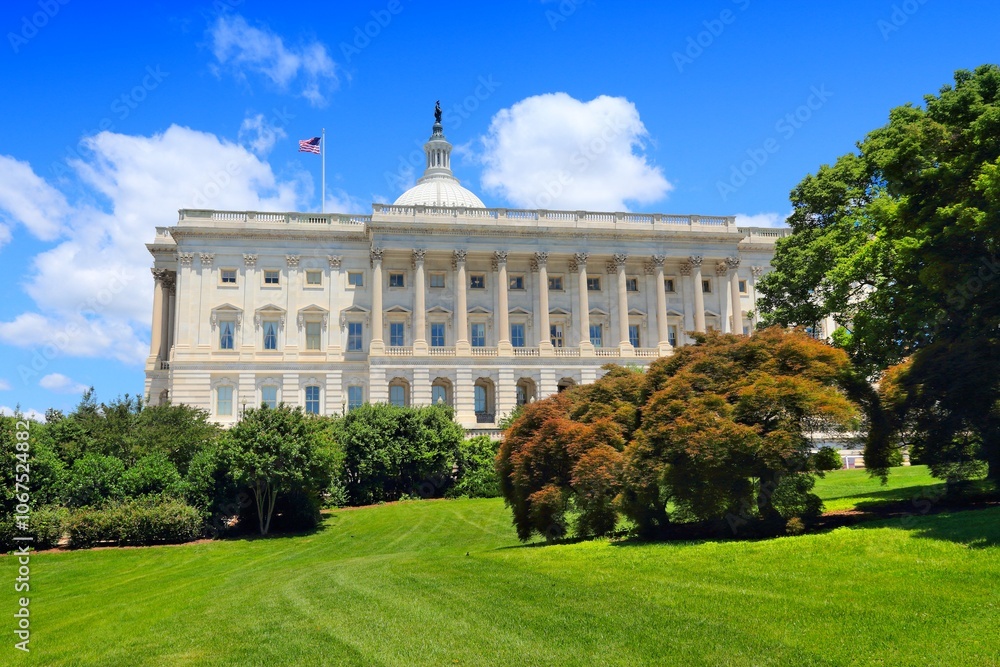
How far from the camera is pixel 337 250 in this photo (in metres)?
71.1

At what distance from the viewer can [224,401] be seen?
220 ft

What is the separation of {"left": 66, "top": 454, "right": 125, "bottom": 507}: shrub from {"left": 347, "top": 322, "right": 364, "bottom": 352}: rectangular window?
114 ft

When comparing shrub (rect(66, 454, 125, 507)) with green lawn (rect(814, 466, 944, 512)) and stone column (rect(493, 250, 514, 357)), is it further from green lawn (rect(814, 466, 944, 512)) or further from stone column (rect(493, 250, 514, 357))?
stone column (rect(493, 250, 514, 357))

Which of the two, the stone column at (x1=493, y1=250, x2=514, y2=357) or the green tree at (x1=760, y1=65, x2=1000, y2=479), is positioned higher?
the stone column at (x1=493, y1=250, x2=514, y2=357)

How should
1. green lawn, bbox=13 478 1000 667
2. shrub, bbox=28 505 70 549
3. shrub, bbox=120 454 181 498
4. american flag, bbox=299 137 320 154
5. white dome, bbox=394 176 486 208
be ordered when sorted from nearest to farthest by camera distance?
green lawn, bbox=13 478 1000 667
shrub, bbox=28 505 70 549
shrub, bbox=120 454 181 498
american flag, bbox=299 137 320 154
white dome, bbox=394 176 486 208

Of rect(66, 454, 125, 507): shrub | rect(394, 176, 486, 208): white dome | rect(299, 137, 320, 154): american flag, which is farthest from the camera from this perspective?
rect(394, 176, 486, 208): white dome

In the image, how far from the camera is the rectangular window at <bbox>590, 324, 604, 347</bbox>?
241 feet

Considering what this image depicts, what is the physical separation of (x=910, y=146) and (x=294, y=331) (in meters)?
56.5

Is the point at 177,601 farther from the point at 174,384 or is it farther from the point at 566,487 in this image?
the point at 174,384

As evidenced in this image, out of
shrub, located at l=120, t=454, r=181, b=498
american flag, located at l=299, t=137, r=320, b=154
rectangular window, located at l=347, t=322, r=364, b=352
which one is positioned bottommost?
shrub, located at l=120, t=454, r=181, b=498

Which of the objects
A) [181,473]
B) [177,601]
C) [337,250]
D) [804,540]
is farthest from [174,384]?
[804,540]

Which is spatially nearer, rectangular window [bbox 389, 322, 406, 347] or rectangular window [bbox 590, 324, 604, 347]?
rectangular window [bbox 389, 322, 406, 347]

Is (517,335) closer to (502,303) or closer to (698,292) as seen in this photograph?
(502,303)

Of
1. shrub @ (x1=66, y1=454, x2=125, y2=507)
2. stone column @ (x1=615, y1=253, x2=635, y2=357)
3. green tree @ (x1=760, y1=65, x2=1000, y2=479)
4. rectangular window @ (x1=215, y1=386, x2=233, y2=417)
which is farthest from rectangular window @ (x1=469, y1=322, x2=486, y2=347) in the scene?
green tree @ (x1=760, y1=65, x2=1000, y2=479)
